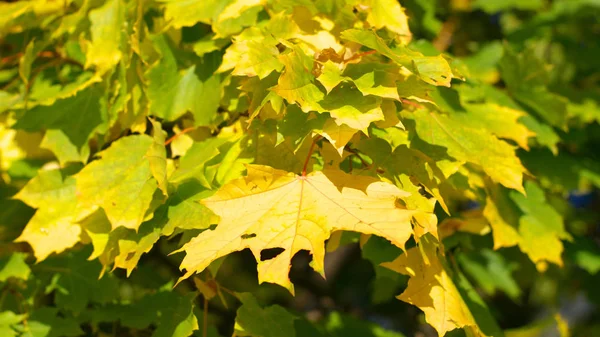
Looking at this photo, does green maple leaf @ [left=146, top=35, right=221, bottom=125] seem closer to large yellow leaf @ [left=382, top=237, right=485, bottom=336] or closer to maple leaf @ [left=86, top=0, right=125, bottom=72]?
maple leaf @ [left=86, top=0, right=125, bottom=72]

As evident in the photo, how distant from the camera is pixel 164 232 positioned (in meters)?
1.17

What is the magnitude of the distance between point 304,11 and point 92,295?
823 mm

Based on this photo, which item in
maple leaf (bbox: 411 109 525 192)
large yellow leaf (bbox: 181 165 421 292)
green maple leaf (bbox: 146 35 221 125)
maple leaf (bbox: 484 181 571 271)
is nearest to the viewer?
large yellow leaf (bbox: 181 165 421 292)

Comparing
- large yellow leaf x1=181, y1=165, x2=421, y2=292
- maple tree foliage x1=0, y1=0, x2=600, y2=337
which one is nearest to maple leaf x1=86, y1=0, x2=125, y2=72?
maple tree foliage x1=0, y1=0, x2=600, y2=337

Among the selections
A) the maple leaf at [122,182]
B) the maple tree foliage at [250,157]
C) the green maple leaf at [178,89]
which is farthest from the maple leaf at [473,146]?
the maple leaf at [122,182]

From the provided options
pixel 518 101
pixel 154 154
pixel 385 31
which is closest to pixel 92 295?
pixel 154 154

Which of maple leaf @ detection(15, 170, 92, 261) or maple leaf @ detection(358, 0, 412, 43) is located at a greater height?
maple leaf @ detection(358, 0, 412, 43)

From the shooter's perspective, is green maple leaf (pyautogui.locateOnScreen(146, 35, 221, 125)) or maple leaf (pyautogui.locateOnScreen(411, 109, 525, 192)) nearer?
maple leaf (pyautogui.locateOnScreen(411, 109, 525, 192))

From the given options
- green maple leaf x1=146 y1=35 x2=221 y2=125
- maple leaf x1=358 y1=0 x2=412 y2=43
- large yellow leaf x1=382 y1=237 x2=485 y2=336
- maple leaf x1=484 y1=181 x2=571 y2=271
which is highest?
maple leaf x1=358 y1=0 x2=412 y2=43

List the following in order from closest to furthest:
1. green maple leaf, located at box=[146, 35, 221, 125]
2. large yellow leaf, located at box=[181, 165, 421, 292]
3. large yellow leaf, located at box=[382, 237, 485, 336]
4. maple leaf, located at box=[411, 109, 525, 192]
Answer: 1. large yellow leaf, located at box=[181, 165, 421, 292]
2. large yellow leaf, located at box=[382, 237, 485, 336]
3. maple leaf, located at box=[411, 109, 525, 192]
4. green maple leaf, located at box=[146, 35, 221, 125]

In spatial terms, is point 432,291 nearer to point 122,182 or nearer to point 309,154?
point 309,154

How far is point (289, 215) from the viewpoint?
106cm

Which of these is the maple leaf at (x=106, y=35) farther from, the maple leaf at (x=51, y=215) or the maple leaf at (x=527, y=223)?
the maple leaf at (x=527, y=223)

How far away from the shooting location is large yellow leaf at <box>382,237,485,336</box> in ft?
3.77
